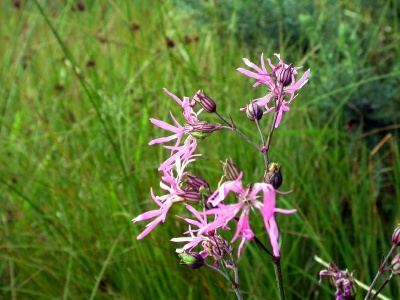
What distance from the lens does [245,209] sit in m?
0.77

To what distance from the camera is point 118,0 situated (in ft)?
14.0

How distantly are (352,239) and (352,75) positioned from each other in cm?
65

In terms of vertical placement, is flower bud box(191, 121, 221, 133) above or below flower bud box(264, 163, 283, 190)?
above

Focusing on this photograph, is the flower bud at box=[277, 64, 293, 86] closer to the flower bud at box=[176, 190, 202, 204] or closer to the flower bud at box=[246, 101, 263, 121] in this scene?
the flower bud at box=[246, 101, 263, 121]

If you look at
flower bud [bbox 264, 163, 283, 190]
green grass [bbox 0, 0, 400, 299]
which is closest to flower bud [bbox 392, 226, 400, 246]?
flower bud [bbox 264, 163, 283, 190]

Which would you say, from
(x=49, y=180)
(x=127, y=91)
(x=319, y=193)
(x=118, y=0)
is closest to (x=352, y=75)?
(x=319, y=193)

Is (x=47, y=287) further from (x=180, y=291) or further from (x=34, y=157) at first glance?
(x=34, y=157)

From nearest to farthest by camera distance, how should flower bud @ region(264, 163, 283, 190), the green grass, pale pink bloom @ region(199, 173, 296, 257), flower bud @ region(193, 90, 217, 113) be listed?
pale pink bloom @ region(199, 173, 296, 257)
flower bud @ region(264, 163, 283, 190)
flower bud @ region(193, 90, 217, 113)
the green grass

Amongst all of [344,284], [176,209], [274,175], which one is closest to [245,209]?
[274,175]

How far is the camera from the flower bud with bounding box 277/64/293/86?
931 millimetres

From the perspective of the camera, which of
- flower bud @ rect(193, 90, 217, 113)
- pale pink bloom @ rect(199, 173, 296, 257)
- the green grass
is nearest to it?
pale pink bloom @ rect(199, 173, 296, 257)

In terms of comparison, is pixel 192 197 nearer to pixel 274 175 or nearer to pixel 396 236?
pixel 274 175

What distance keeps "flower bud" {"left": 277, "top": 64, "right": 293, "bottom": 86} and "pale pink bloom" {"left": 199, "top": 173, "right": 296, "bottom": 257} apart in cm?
21

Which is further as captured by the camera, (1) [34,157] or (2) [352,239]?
(1) [34,157]
